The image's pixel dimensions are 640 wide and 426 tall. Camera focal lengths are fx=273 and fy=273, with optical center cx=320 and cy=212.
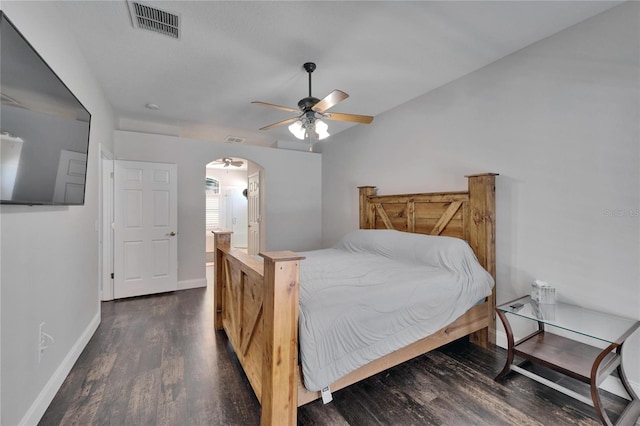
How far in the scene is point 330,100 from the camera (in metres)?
2.29

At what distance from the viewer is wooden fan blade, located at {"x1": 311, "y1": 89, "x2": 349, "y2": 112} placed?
2.17 m

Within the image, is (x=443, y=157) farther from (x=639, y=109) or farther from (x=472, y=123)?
(x=639, y=109)

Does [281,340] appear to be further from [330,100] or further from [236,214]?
[236,214]

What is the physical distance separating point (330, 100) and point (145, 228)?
3.41m

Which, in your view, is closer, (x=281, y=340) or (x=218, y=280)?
(x=281, y=340)

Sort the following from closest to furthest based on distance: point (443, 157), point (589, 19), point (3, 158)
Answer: point (3, 158) < point (589, 19) < point (443, 157)

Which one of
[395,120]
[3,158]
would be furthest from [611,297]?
[3,158]

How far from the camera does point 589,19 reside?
2.06m

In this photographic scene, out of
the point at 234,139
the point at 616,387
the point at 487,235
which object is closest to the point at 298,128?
the point at 487,235

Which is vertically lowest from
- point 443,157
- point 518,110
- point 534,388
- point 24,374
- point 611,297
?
point 534,388

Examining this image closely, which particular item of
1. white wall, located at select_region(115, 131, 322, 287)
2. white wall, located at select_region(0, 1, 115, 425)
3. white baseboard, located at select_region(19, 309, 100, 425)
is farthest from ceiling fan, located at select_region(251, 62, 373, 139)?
white baseboard, located at select_region(19, 309, 100, 425)

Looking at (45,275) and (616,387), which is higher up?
(45,275)

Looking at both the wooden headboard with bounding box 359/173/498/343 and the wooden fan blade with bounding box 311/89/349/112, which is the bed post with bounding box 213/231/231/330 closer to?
the wooden fan blade with bounding box 311/89/349/112

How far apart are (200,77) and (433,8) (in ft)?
7.66
